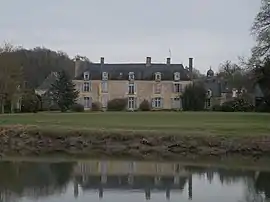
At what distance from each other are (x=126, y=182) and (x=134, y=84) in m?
55.9

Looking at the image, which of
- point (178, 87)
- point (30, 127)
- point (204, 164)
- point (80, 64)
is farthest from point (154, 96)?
point (204, 164)

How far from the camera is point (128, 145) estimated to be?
29.5 meters

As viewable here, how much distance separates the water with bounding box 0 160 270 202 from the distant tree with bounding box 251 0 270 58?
23.2 meters

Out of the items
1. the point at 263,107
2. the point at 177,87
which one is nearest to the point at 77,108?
the point at 177,87

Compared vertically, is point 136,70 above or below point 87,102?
above

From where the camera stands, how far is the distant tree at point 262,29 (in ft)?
149

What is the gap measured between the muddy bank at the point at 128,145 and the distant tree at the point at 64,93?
111 ft

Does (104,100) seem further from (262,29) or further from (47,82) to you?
(262,29)

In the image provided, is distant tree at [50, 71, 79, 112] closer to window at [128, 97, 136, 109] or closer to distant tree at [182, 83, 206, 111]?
window at [128, 97, 136, 109]

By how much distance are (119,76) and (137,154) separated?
158 ft

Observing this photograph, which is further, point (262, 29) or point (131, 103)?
point (131, 103)

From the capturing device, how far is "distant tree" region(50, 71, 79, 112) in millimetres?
65750

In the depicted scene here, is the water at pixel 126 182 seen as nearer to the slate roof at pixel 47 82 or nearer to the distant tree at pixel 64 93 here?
the distant tree at pixel 64 93

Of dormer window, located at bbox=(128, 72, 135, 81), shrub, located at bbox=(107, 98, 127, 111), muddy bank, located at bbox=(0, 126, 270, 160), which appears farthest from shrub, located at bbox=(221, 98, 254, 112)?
muddy bank, located at bbox=(0, 126, 270, 160)
